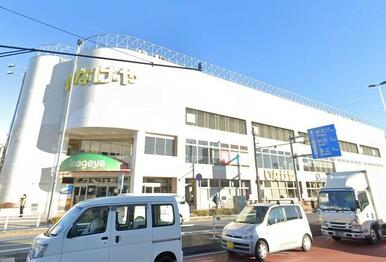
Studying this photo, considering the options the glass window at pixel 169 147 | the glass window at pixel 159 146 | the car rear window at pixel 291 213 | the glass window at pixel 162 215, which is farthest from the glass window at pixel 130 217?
the glass window at pixel 169 147

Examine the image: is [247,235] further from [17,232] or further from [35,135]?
[35,135]

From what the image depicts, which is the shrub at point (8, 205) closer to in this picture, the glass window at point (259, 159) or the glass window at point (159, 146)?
the glass window at point (159, 146)

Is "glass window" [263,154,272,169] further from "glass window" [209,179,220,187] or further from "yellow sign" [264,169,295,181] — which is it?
"glass window" [209,179,220,187]

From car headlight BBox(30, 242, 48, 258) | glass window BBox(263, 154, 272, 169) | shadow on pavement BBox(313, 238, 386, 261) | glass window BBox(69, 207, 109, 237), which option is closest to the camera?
car headlight BBox(30, 242, 48, 258)

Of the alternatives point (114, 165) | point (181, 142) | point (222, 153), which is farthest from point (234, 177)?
point (114, 165)

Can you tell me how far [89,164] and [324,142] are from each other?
23.4m

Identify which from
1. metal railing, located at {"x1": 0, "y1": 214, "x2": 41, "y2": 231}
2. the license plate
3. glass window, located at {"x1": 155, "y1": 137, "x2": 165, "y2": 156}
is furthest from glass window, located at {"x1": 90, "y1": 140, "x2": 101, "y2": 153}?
the license plate

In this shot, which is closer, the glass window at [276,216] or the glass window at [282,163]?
the glass window at [276,216]

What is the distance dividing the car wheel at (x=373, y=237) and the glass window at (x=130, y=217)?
996 cm

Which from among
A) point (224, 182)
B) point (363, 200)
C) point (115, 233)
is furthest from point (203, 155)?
point (115, 233)

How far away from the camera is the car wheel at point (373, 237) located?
10852mm

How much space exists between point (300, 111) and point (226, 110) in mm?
18278

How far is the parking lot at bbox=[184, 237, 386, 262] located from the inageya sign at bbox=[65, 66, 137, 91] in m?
21.9

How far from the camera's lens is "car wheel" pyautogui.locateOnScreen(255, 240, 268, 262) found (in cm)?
809
